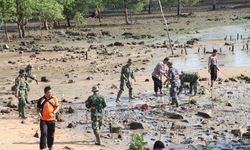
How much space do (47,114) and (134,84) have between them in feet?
46.7

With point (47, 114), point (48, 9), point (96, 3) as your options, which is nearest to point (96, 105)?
→ point (47, 114)

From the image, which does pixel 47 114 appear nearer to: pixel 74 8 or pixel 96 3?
pixel 74 8

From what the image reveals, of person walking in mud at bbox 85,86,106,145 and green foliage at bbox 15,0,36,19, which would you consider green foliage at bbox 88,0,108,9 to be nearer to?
green foliage at bbox 15,0,36,19

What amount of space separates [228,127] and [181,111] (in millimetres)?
3015

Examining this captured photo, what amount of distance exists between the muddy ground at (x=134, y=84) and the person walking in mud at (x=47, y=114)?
4.55 feet

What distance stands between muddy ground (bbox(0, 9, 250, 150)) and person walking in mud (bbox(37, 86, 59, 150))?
1.39 m

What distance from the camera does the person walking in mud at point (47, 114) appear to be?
15.3 metres

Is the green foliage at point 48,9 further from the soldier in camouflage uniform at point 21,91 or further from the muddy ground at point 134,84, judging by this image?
the soldier in camouflage uniform at point 21,91

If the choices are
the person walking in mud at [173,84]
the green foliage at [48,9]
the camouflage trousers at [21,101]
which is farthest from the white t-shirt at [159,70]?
the green foliage at [48,9]

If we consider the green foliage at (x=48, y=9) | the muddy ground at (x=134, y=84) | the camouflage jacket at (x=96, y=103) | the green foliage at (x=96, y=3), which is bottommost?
the muddy ground at (x=134, y=84)

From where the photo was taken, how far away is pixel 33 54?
46.0m

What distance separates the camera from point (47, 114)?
1537cm

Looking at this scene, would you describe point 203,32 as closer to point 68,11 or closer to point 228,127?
point 68,11

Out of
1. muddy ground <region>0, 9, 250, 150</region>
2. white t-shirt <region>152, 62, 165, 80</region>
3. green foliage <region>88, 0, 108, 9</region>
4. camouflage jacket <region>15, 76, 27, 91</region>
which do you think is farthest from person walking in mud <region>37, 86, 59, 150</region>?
green foliage <region>88, 0, 108, 9</region>
